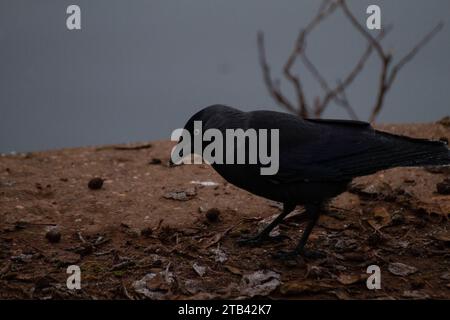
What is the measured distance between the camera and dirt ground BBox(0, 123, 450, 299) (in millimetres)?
3275

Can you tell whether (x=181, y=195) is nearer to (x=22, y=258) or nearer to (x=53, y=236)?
(x=53, y=236)

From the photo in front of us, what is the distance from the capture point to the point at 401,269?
3463mm

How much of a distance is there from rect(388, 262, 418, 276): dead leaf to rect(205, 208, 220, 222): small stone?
1.28 meters

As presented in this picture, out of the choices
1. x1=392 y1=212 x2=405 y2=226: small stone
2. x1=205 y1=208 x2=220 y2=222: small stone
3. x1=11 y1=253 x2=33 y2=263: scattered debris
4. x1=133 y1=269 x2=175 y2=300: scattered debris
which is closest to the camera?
x1=133 y1=269 x2=175 y2=300: scattered debris

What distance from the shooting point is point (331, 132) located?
147 inches

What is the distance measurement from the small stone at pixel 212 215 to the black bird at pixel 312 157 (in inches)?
27.1

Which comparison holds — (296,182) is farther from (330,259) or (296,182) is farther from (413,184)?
(413,184)

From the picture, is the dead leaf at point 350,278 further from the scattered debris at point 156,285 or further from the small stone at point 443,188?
the small stone at point 443,188

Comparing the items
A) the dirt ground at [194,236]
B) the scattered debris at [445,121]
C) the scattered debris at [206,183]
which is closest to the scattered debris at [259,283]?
the dirt ground at [194,236]

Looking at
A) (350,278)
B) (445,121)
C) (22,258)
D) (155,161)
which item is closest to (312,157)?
(350,278)

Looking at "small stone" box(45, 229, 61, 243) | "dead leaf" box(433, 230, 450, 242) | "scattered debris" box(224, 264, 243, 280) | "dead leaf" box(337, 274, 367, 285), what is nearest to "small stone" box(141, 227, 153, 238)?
"small stone" box(45, 229, 61, 243)

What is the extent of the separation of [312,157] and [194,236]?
3.24ft

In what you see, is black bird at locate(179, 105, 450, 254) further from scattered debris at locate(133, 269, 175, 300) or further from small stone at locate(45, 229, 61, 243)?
small stone at locate(45, 229, 61, 243)

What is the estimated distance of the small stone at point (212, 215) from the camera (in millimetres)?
4219
